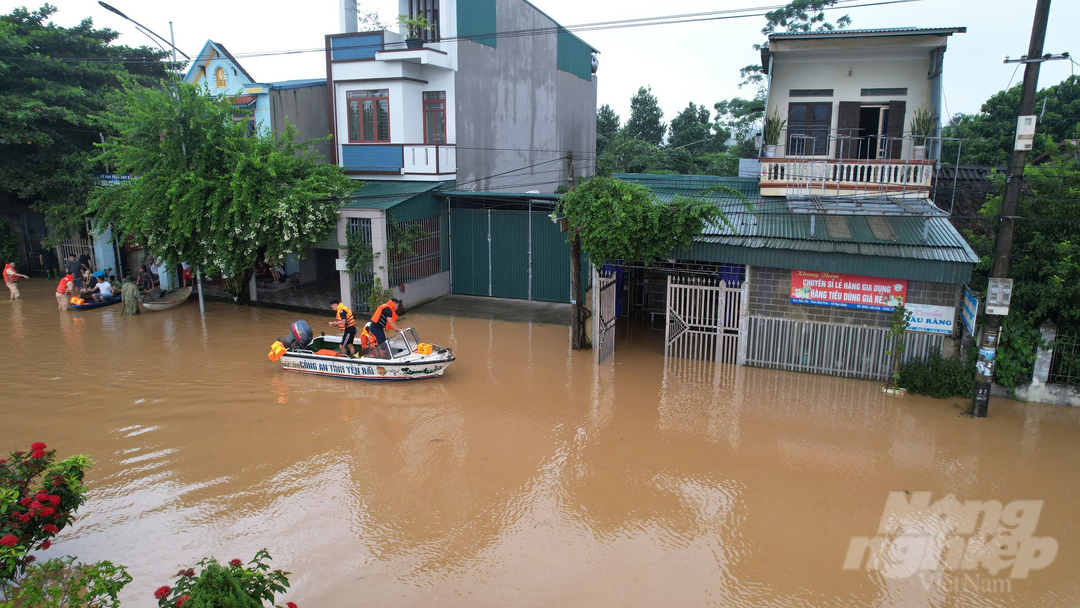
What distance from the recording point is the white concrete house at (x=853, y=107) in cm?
1360

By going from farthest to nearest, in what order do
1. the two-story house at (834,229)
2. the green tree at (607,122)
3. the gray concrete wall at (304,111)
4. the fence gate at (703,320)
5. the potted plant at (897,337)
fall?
the green tree at (607,122), the gray concrete wall at (304,111), the fence gate at (703,320), the two-story house at (834,229), the potted plant at (897,337)

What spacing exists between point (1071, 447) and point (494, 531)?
8.64m

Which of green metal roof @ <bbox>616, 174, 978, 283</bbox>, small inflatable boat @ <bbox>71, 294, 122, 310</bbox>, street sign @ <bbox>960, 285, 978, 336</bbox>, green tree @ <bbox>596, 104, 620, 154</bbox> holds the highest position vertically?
green tree @ <bbox>596, 104, 620, 154</bbox>

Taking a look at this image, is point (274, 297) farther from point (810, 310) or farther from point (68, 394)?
point (810, 310)

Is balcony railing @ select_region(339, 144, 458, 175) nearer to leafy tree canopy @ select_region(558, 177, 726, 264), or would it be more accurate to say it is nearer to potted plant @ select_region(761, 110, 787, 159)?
leafy tree canopy @ select_region(558, 177, 726, 264)

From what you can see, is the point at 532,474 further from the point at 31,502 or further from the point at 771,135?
the point at 771,135

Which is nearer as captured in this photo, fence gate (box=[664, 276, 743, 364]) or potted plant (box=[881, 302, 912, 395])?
potted plant (box=[881, 302, 912, 395])

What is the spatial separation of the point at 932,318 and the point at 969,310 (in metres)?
0.80

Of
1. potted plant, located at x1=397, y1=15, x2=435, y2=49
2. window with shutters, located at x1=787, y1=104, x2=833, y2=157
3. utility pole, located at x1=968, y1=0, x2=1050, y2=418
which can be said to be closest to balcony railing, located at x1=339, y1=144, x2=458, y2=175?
potted plant, located at x1=397, y1=15, x2=435, y2=49

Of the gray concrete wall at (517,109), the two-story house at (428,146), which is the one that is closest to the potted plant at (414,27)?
the two-story house at (428,146)

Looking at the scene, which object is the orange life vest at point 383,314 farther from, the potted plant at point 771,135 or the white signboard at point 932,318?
Result: the white signboard at point 932,318

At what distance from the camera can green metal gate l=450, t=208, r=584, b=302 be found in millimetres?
18297

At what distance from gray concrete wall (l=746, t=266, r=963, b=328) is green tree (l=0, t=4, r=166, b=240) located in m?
18.6

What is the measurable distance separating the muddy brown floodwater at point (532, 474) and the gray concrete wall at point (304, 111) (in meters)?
8.44
